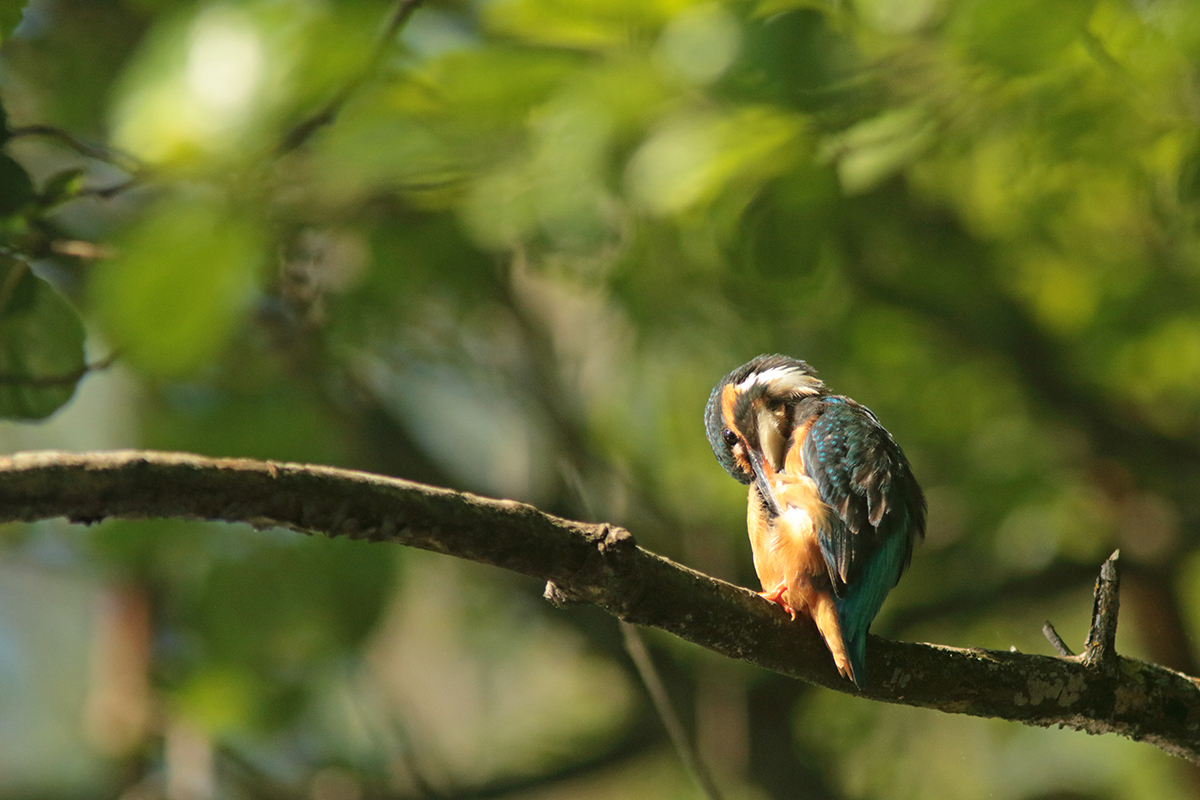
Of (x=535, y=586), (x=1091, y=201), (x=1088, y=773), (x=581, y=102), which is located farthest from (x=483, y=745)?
(x=581, y=102)

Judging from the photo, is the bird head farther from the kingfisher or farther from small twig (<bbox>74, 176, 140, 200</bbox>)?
small twig (<bbox>74, 176, 140, 200</bbox>)

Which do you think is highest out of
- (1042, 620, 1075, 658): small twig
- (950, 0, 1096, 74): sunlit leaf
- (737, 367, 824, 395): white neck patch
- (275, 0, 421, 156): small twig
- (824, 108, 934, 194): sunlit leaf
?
(824, 108, 934, 194): sunlit leaf

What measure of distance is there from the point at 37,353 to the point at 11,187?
8.4 inches

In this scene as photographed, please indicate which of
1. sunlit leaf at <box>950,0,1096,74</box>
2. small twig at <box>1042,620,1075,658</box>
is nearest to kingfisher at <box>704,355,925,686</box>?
small twig at <box>1042,620,1075,658</box>

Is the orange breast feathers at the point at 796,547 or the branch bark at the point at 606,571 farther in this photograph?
the orange breast feathers at the point at 796,547

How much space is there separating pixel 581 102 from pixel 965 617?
2.38 m

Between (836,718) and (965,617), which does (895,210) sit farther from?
(836,718)

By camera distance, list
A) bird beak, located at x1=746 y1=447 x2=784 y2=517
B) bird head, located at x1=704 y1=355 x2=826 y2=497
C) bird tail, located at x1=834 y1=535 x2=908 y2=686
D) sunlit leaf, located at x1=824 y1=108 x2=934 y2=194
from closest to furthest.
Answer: bird tail, located at x1=834 y1=535 x2=908 y2=686 → sunlit leaf, located at x1=824 y1=108 x2=934 y2=194 → bird beak, located at x1=746 y1=447 x2=784 y2=517 → bird head, located at x1=704 y1=355 x2=826 y2=497

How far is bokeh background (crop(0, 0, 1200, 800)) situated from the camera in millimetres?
1355

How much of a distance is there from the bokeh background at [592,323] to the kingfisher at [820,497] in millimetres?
286

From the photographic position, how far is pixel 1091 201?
3.12 metres

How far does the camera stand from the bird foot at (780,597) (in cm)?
157

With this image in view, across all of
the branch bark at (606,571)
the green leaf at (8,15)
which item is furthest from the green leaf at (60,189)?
the branch bark at (606,571)

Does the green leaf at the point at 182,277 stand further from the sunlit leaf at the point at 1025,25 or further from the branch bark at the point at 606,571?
the sunlit leaf at the point at 1025,25
